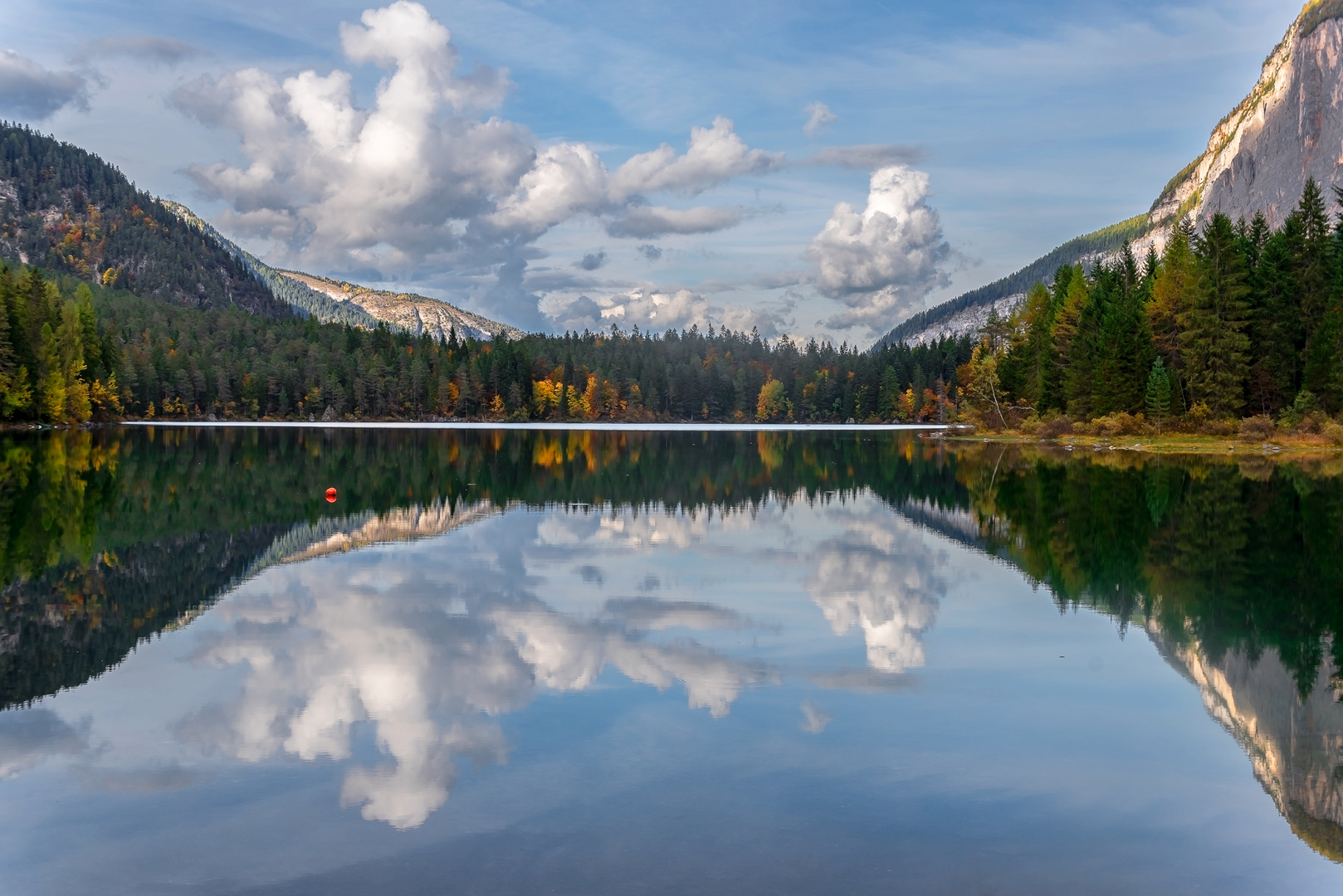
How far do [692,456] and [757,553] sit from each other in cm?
4959

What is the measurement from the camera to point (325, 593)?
20.9m

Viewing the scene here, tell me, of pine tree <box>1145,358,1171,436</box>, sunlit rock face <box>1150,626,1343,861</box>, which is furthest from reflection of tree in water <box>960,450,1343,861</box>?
pine tree <box>1145,358,1171,436</box>

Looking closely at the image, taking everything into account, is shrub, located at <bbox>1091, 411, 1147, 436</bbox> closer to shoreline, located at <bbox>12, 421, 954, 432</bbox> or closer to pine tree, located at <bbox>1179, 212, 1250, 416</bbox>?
pine tree, located at <bbox>1179, 212, 1250, 416</bbox>

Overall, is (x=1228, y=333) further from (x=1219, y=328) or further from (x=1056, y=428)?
(x=1056, y=428)

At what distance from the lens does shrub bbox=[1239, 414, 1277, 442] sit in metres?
73.0

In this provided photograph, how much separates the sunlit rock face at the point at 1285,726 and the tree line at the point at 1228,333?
208 feet

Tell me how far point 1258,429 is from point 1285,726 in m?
70.6

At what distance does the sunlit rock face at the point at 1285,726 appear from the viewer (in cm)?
1005

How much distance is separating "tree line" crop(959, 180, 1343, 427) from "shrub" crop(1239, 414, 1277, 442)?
93 centimetres

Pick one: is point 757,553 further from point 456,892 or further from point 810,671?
point 456,892

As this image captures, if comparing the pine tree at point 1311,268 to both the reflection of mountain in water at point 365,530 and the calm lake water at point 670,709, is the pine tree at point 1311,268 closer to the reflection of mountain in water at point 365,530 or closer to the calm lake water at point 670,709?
the calm lake water at point 670,709

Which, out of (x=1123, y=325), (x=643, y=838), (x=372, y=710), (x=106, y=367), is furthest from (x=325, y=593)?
(x=106, y=367)

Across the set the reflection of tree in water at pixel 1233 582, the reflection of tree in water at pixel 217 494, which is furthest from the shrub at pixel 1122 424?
the reflection of tree in water at pixel 1233 582

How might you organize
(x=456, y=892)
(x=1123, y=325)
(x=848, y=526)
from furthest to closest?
1. (x=1123, y=325)
2. (x=848, y=526)
3. (x=456, y=892)
